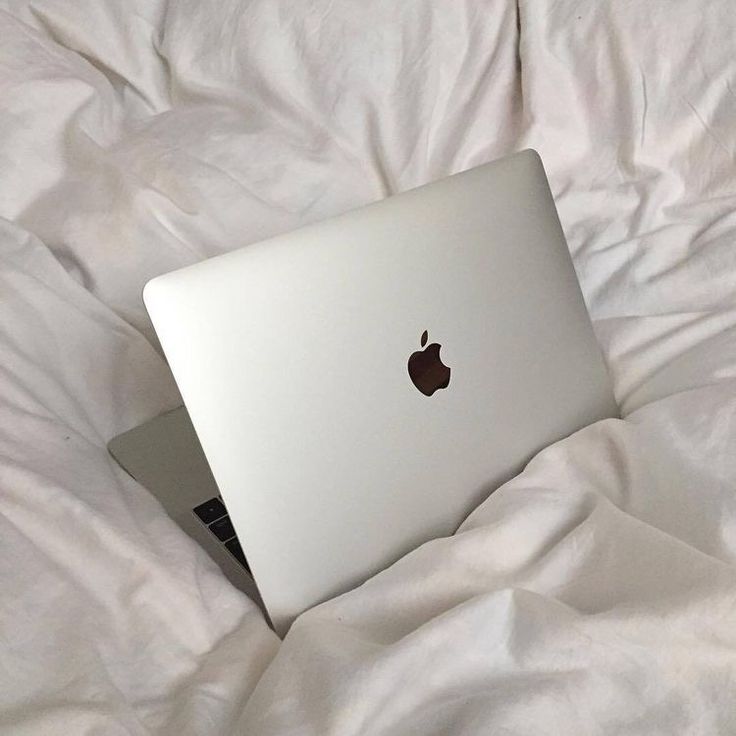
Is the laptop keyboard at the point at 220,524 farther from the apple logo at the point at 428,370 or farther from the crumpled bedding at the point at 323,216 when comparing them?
the apple logo at the point at 428,370

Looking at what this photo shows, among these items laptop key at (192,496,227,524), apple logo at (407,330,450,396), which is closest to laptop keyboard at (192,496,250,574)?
laptop key at (192,496,227,524)

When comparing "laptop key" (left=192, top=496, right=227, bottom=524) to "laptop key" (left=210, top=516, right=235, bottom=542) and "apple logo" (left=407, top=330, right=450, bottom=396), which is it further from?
"apple logo" (left=407, top=330, right=450, bottom=396)

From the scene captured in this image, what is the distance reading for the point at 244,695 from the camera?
1.96 feet

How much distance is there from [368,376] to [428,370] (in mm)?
61

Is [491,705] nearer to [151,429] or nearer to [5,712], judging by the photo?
[5,712]

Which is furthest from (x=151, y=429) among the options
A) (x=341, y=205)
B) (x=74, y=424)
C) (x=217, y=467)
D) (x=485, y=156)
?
(x=485, y=156)

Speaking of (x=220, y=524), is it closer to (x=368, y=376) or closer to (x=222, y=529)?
(x=222, y=529)

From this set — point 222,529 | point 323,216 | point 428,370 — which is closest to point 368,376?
point 428,370

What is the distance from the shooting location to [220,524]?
0.77 meters

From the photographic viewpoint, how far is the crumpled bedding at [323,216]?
556 mm

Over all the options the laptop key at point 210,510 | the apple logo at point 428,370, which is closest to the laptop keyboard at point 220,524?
the laptop key at point 210,510

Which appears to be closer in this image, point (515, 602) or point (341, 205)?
point (515, 602)

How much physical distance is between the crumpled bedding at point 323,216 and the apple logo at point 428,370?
0.33 feet

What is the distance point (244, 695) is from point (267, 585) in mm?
73
